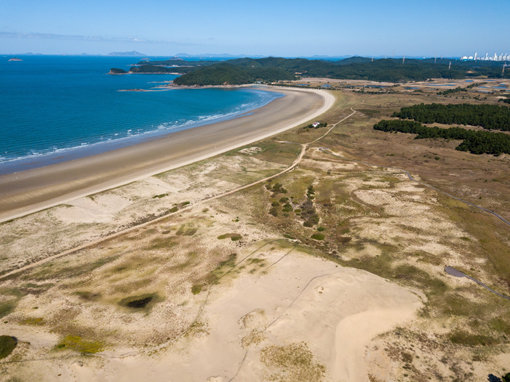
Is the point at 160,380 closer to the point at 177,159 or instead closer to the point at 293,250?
the point at 293,250

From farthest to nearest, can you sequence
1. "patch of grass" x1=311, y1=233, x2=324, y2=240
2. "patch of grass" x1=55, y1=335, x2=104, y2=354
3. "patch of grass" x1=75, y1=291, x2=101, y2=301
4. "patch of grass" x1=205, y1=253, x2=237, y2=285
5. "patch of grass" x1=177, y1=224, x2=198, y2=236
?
"patch of grass" x1=177, y1=224, x2=198, y2=236
"patch of grass" x1=311, y1=233, x2=324, y2=240
"patch of grass" x1=205, y1=253, x2=237, y2=285
"patch of grass" x1=75, y1=291, x2=101, y2=301
"patch of grass" x1=55, y1=335, x2=104, y2=354

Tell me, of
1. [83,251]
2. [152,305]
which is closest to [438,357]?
[152,305]

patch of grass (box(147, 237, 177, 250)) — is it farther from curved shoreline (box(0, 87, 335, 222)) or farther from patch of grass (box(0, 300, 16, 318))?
curved shoreline (box(0, 87, 335, 222))

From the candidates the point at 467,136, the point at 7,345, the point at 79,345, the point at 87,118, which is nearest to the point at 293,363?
the point at 79,345

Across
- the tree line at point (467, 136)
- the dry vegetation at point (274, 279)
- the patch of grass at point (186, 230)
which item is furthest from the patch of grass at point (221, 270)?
the tree line at point (467, 136)

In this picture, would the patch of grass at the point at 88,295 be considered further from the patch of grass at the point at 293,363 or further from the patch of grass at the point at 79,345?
the patch of grass at the point at 293,363

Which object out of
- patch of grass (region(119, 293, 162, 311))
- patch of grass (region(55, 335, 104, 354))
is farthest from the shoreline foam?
patch of grass (region(55, 335, 104, 354))
